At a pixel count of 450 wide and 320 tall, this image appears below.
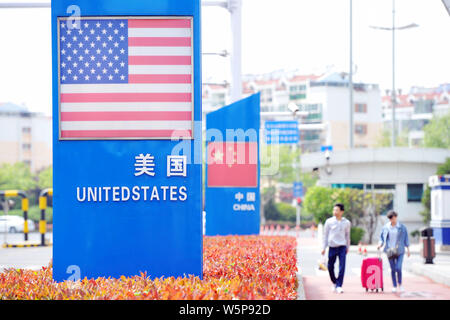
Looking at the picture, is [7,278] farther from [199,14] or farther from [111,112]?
[199,14]

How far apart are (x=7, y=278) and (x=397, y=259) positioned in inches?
338

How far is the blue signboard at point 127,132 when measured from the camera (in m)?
8.45

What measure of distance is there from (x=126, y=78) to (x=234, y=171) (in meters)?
13.2

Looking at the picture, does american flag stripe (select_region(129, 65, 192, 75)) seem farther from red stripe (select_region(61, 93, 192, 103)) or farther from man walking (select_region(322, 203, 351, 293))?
man walking (select_region(322, 203, 351, 293))

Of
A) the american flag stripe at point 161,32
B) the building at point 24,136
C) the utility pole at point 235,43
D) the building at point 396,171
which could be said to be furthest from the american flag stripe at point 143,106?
the building at point 24,136

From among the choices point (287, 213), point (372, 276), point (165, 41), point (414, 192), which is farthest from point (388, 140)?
point (165, 41)

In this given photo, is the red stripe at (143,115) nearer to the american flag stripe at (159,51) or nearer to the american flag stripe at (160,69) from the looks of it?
the american flag stripe at (160,69)

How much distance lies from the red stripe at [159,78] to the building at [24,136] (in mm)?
97770

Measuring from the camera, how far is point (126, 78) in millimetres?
8461

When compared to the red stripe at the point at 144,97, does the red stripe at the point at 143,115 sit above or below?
below

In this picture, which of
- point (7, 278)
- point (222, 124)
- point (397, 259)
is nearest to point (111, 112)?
point (7, 278)

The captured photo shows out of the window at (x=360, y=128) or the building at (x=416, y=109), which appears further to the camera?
the building at (x=416, y=109)

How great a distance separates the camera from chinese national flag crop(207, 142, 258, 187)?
20.8m
